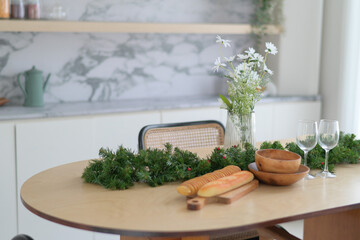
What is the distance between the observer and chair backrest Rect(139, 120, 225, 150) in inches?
99.9

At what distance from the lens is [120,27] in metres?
3.54

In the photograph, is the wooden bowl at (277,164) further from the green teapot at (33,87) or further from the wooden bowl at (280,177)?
the green teapot at (33,87)

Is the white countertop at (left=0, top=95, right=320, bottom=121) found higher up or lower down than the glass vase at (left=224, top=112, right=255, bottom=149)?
lower down

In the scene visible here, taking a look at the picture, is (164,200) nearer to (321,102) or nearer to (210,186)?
(210,186)

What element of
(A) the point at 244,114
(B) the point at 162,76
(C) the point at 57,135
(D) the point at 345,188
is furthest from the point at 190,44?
(D) the point at 345,188

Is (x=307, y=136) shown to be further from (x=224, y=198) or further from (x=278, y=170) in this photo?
(x=224, y=198)

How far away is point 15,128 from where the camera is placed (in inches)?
119

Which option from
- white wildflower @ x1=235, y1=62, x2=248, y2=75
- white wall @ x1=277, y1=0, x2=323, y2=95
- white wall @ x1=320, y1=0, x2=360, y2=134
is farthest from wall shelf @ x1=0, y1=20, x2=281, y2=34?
white wildflower @ x1=235, y1=62, x2=248, y2=75

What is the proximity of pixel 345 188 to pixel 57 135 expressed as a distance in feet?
6.41

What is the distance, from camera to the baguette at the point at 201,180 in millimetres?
1627

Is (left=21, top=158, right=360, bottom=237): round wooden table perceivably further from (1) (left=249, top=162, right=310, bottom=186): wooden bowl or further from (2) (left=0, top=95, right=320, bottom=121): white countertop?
(2) (left=0, top=95, right=320, bottom=121): white countertop

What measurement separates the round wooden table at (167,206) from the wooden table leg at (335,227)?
46mm

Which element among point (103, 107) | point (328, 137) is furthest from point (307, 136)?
point (103, 107)

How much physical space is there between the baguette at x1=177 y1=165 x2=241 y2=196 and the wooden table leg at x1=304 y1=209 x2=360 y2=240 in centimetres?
47
